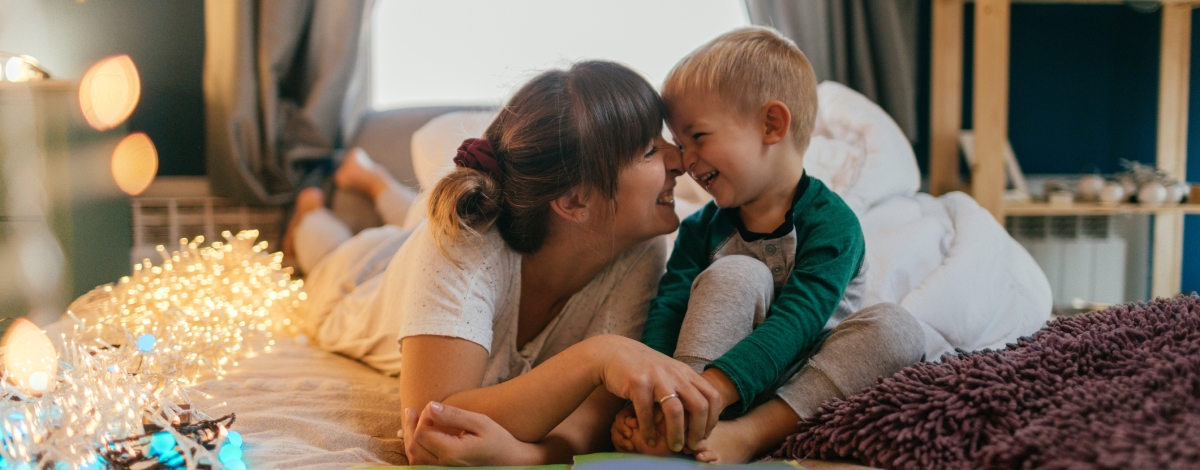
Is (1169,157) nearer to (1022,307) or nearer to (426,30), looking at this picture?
(1022,307)

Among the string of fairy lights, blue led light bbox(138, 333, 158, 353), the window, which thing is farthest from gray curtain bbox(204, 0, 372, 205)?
blue led light bbox(138, 333, 158, 353)

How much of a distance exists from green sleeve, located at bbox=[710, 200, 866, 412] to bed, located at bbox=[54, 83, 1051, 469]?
8.7 inches

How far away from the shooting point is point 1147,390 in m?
0.72

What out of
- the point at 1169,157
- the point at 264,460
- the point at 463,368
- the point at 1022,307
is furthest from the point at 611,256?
the point at 1169,157

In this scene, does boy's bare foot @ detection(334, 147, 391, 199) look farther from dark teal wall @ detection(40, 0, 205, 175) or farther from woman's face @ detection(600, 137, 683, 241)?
woman's face @ detection(600, 137, 683, 241)

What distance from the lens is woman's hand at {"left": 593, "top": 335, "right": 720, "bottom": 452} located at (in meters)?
0.78

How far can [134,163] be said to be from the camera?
221 cm

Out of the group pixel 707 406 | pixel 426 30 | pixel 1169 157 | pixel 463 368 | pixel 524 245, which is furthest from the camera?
pixel 426 30

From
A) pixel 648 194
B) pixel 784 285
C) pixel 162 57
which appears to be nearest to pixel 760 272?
pixel 784 285

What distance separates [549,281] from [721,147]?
31cm

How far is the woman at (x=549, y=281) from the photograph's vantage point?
823mm

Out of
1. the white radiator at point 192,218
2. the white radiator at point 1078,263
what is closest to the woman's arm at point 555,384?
the white radiator at point 192,218

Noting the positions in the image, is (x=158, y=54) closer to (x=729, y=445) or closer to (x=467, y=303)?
(x=467, y=303)

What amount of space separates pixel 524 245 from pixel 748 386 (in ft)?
1.19
